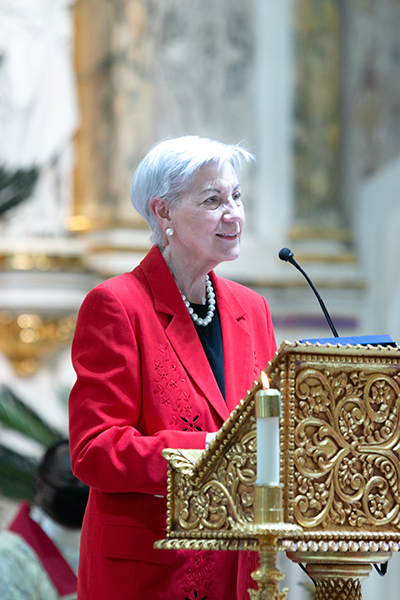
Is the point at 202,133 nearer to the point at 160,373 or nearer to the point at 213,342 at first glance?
the point at 213,342

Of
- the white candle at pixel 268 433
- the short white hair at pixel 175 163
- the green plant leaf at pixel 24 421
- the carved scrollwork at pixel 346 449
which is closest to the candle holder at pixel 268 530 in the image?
the white candle at pixel 268 433

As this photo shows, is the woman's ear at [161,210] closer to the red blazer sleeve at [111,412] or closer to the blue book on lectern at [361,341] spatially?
the red blazer sleeve at [111,412]

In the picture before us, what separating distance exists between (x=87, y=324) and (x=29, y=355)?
4.21 meters

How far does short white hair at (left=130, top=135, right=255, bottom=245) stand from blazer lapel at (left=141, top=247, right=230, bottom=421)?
12 cm

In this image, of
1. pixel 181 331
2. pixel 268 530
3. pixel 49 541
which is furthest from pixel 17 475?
pixel 268 530

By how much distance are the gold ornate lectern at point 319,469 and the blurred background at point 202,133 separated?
4150 mm

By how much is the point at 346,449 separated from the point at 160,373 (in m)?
0.55

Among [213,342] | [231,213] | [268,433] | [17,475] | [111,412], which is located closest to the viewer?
[268,433]

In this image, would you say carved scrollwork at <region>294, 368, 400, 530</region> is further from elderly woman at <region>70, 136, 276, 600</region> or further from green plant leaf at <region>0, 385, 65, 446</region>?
green plant leaf at <region>0, 385, 65, 446</region>

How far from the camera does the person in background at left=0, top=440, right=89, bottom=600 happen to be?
3352 mm

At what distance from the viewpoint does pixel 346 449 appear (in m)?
1.90

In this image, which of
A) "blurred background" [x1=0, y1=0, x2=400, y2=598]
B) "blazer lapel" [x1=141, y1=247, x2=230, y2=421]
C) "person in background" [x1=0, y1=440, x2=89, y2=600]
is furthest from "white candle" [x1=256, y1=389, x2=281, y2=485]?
"blurred background" [x1=0, y1=0, x2=400, y2=598]

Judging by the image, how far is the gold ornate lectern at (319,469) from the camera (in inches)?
73.5

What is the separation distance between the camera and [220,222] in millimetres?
2359
